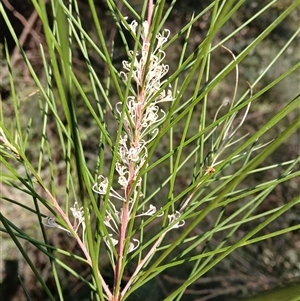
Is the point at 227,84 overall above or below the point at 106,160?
above

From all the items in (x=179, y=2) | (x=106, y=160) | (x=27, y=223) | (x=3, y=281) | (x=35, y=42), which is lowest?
(x=3, y=281)

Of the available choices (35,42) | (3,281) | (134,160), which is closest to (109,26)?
(35,42)

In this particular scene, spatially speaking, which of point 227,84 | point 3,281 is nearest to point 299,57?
point 227,84

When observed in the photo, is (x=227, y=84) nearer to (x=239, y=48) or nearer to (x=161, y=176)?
(x=239, y=48)

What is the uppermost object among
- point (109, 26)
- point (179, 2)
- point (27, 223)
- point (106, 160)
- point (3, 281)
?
point (179, 2)

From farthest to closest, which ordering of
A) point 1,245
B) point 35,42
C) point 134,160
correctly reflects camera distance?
point 35,42 < point 1,245 < point 134,160

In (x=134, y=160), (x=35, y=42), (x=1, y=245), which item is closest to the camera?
(x=134, y=160)

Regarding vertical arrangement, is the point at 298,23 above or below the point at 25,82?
above

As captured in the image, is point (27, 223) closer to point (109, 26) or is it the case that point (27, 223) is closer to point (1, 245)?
point (1, 245)

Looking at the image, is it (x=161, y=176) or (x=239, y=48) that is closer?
(x=161, y=176)
